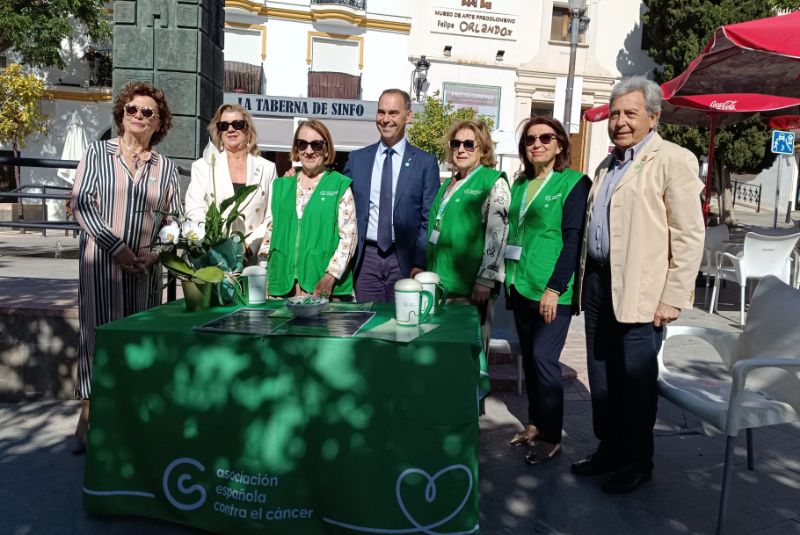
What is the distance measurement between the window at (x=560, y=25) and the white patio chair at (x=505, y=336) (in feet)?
62.9

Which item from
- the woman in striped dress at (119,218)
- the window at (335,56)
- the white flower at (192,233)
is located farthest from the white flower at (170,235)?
the window at (335,56)

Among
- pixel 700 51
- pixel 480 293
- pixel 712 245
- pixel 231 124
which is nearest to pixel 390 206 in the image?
pixel 480 293

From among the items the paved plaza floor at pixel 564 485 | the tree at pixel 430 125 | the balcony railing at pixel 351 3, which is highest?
the balcony railing at pixel 351 3

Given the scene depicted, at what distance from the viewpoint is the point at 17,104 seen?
17641 mm

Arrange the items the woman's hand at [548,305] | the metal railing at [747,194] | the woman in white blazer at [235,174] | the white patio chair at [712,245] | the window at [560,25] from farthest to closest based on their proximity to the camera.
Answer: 1. the metal railing at [747,194]
2. the window at [560,25]
3. the white patio chair at [712,245]
4. the woman in white blazer at [235,174]
5. the woman's hand at [548,305]

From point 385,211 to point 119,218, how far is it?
4.65 feet

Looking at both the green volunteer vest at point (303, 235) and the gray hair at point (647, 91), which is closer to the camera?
the gray hair at point (647, 91)

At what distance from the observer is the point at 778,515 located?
299 centimetres

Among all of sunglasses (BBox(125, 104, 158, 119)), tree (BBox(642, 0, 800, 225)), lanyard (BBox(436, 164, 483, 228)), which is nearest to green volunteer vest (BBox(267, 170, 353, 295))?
lanyard (BBox(436, 164, 483, 228))

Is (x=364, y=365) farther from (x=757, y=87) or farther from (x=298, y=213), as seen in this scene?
(x=757, y=87)

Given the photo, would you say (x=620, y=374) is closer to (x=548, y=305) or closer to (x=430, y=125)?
(x=548, y=305)

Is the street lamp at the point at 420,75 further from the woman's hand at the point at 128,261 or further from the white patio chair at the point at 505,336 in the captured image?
the woman's hand at the point at 128,261

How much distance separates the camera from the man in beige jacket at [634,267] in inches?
117

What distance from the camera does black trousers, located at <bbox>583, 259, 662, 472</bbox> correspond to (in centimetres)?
315
